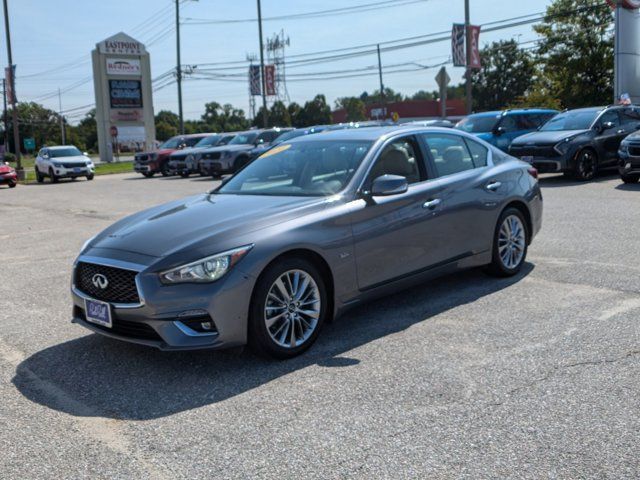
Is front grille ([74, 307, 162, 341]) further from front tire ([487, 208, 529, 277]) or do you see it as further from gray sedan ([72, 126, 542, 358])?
front tire ([487, 208, 529, 277])

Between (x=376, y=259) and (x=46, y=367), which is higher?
(x=376, y=259)

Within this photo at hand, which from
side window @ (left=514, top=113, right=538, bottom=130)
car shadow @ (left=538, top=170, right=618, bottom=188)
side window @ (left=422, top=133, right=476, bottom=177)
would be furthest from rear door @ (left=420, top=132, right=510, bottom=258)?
side window @ (left=514, top=113, right=538, bottom=130)

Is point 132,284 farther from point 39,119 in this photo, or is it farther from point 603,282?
point 39,119

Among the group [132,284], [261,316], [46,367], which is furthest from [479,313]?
[46,367]

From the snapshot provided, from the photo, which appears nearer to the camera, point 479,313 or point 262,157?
point 479,313

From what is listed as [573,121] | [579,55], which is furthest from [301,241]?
[579,55]

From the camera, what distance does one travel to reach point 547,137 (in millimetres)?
16812

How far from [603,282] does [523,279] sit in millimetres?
734

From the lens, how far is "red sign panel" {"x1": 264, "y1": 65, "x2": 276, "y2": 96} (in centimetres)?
4828

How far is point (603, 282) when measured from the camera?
675cm

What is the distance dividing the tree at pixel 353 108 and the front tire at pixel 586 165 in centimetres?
9830

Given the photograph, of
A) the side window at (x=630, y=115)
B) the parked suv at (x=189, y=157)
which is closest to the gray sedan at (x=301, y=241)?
the side window at (x=630, y=115)

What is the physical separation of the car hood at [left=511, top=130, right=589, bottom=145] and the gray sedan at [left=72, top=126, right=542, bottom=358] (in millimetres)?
10129

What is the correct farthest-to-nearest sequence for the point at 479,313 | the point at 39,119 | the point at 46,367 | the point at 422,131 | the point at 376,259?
1. the point at 39,119
2. the point at 422,131
3. the point at 479,313
4. the point at 376,259
5. the point at 46,367
